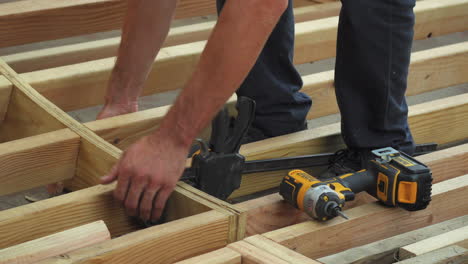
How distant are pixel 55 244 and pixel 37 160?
0.52m

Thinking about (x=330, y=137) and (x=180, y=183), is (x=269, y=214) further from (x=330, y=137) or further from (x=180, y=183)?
(x=330, y=137)

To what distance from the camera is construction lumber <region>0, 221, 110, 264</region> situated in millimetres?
1738

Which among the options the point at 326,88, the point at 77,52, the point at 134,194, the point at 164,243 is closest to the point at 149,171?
the point at 134,194

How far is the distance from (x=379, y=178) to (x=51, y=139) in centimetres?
96

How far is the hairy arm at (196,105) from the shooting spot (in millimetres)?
1818

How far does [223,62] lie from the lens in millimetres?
1846

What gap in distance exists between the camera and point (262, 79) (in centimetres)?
257

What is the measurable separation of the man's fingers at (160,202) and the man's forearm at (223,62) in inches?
5.2

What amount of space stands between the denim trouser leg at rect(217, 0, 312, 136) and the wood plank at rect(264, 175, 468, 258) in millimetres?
490

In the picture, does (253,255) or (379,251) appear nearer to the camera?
(253,255)

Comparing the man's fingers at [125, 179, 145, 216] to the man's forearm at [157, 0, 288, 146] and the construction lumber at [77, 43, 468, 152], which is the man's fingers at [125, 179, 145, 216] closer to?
the man's forearm at [157, 0, 288, 146]

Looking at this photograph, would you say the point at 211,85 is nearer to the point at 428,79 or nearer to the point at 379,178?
the point at 379,178

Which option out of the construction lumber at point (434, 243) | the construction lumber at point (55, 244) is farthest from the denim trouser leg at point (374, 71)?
the construction lumber at point (55, 244)

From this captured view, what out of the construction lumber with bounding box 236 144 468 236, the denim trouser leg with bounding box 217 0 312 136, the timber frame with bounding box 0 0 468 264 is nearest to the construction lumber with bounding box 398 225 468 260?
the timber frame with bounding box 0 0 468 264
